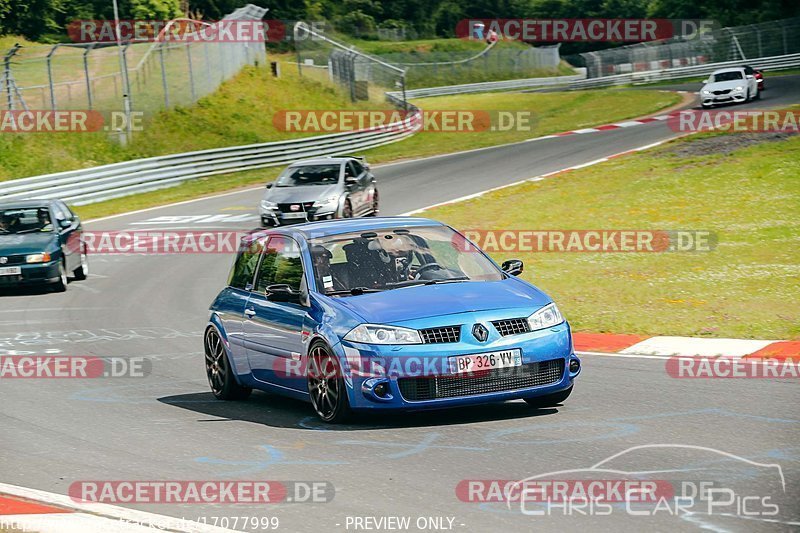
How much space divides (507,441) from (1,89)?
37.3 m

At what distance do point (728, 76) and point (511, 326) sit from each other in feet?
127

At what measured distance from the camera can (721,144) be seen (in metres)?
32.5

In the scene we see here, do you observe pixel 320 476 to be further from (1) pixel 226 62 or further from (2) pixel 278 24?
(2) pixel 278 24

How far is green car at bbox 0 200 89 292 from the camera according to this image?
2045 centimetres

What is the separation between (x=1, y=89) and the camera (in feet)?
138

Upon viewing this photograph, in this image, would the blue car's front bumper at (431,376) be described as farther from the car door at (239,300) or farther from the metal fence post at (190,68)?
the metal fence post at (190,68)

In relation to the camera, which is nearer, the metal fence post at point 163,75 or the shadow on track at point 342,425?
the shadow on track at point 342,425

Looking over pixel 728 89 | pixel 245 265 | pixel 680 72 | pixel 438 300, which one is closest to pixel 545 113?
pixel 728 89

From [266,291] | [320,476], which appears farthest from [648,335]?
[320,476]

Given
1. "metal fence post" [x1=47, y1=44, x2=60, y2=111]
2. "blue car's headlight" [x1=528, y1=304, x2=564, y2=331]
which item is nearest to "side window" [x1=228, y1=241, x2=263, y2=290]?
"blue car's headlight" [x1=528, y1=304, x2=564, y2=331]

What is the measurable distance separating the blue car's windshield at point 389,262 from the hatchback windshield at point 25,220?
12.6 metres

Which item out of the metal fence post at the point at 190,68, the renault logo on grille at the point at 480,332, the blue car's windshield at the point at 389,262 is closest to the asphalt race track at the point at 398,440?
the renault logo on grille at the point at 480,332

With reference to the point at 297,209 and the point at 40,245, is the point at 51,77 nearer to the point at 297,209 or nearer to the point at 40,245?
the point at 297,209

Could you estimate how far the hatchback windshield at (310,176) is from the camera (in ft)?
87.9
